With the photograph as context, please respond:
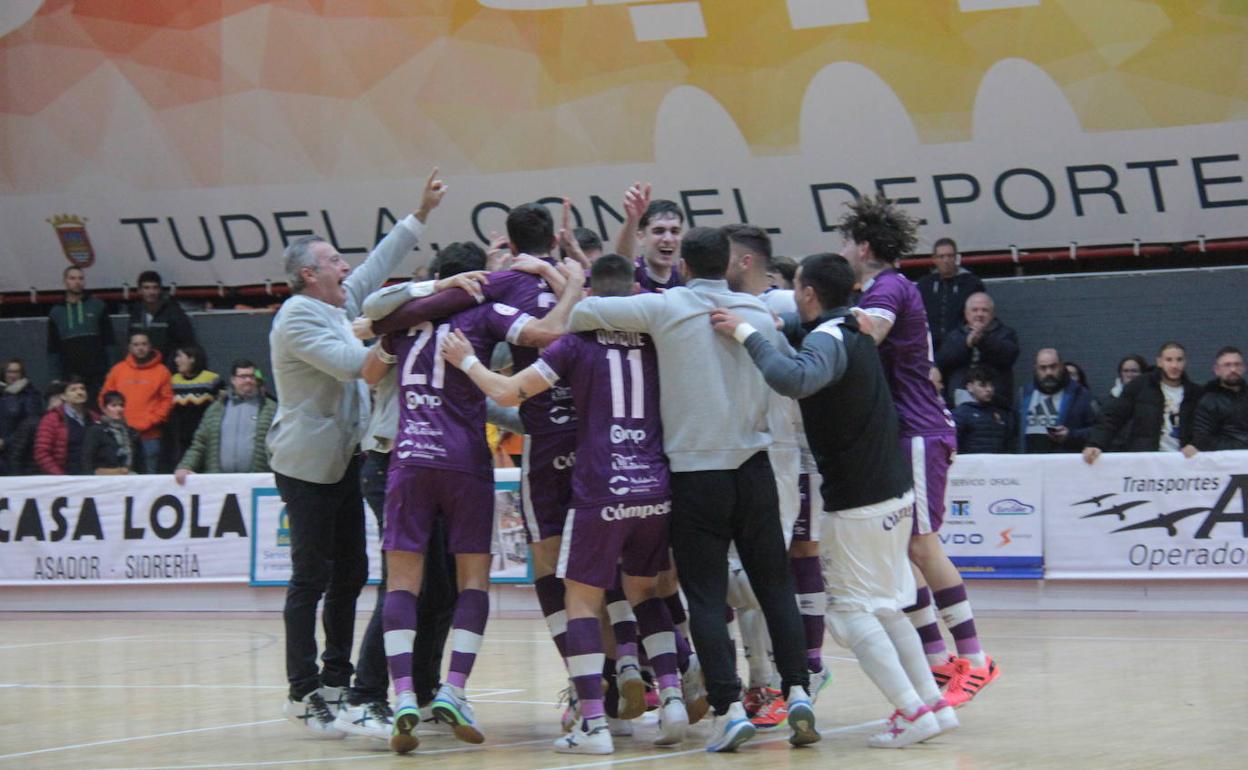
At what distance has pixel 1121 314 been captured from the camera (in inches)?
590

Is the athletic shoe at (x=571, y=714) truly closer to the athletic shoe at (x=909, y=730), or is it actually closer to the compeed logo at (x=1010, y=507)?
the athletic shoe at (x=909, y=730)

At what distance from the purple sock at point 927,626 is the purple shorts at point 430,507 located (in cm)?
218

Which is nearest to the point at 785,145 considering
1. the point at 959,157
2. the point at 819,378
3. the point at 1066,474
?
the point at 959,157

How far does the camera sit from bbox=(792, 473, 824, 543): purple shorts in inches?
310

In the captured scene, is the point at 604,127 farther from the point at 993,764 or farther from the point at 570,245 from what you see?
the point at 993,764

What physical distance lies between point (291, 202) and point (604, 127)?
11.9 feet

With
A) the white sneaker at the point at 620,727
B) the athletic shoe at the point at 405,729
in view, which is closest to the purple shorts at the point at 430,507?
the athletic shoe at the point at 405,729

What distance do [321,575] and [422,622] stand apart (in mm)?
523

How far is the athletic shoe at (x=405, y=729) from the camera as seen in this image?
21.6 ft

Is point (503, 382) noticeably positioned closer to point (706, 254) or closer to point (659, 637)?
point (706, 254)

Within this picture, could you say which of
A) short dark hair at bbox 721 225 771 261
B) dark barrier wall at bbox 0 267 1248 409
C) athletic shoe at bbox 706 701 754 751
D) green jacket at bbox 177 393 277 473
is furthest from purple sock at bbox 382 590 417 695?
dark barrier wall at bbox 0 267 1248 409

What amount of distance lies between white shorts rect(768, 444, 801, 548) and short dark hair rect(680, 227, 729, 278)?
100 centimetres

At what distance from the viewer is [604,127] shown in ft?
52.1

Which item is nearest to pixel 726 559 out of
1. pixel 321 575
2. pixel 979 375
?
pixel 321 575
